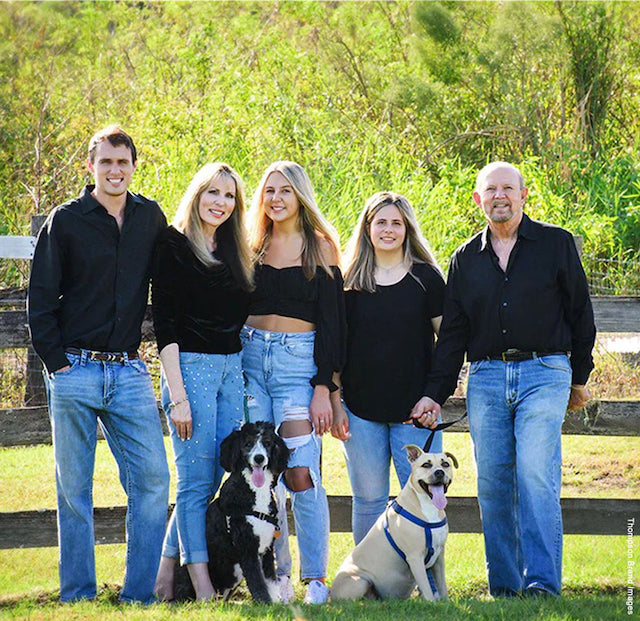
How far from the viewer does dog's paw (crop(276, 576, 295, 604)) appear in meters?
4.39

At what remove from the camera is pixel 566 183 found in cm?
1110

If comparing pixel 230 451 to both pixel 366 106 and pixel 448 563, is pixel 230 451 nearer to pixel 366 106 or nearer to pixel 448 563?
pixel 448 563

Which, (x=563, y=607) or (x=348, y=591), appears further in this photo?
(x=348, y=591)

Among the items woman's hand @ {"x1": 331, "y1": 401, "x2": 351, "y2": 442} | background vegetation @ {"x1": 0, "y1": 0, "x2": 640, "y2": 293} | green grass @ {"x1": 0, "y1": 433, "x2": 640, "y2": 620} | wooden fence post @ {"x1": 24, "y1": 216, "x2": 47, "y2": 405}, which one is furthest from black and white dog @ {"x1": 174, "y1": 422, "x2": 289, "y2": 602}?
background vegetation @ {"x1": 0, "y1": 0, "x2": 640, "y2": 293}

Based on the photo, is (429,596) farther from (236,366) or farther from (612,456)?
(612,456)

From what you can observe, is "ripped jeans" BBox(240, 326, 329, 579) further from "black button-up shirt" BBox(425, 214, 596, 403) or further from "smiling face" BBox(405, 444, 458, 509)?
"black button-up shirt" BBox(425, 214, 596, 403)

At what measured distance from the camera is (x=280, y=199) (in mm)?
4605

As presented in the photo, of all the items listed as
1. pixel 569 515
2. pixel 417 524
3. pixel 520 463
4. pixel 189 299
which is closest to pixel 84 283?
pixel 189 299

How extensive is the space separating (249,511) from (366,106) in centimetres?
998

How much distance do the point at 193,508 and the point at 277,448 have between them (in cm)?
51

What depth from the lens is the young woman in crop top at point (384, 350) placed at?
4.62 metres

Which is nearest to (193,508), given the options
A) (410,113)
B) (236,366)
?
(236,366)

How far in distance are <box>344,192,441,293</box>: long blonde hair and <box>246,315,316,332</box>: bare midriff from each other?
357 mm

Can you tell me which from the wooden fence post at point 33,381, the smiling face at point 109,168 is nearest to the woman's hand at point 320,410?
the smiling face at point 109,168
